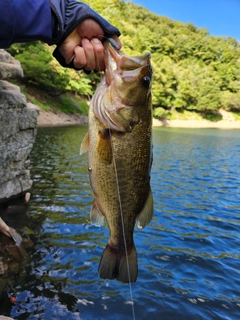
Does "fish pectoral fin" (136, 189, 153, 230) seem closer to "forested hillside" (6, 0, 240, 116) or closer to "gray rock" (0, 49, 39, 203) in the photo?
Answer: "gray rock" (0, 49, 39, 203)

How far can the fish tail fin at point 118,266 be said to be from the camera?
123 inches

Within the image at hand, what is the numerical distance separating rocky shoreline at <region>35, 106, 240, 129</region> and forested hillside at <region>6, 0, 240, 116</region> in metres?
3.09

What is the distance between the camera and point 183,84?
7569 cm

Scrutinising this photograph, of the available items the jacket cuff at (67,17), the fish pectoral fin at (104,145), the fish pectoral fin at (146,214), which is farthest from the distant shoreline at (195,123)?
the jacket cuff at (67,17)

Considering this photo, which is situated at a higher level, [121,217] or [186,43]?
[186,43]

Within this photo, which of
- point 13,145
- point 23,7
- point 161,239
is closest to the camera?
point 23,7

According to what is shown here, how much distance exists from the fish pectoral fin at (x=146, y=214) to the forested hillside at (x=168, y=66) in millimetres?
35609

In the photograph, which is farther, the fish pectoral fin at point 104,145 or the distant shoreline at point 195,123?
the distant shoreline at point 195,123

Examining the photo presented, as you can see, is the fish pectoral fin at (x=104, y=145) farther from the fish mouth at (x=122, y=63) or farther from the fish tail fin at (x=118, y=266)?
A: the fish tail fin at (x=118, y=266)

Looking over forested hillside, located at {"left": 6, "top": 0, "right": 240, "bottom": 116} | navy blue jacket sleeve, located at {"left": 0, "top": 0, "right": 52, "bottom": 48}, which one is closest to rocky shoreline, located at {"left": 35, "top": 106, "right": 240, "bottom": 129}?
forested hillside, located at {"left": 6, "top": 0, "right": 240, "bottom": 116}

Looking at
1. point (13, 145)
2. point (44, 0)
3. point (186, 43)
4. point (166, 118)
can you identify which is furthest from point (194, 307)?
point (186, 43)

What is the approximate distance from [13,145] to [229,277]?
259 inches

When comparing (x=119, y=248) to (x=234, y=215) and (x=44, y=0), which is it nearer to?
(x=44, y=0)

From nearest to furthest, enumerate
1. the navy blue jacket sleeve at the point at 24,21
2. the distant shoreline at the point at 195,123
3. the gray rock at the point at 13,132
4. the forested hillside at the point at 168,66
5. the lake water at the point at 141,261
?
the navy blue jacket sleeve at the point at 24,21
the lake water at the point at 141,261
the gray rock at the point at 13,132
the forested hillside at the point at 168,66
the distant shoreline at the point at 195,123
